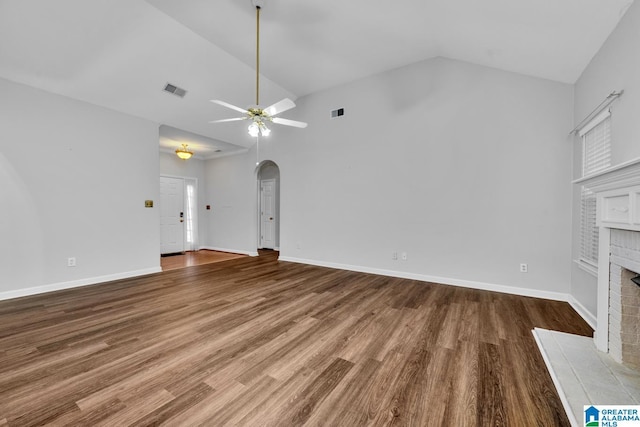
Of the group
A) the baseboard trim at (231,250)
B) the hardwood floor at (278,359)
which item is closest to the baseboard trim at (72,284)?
the hardwood floor at (278,359)

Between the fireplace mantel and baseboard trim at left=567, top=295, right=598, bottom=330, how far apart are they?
1.60 ft

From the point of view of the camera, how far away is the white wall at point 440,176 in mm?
3561

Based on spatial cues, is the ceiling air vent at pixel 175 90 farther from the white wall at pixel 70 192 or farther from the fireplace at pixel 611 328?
the fireplace at pixel 611 328

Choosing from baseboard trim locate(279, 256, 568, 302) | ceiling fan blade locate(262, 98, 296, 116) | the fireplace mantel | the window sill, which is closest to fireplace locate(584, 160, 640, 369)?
the fireplace mantel

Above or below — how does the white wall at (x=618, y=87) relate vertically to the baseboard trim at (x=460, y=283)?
above

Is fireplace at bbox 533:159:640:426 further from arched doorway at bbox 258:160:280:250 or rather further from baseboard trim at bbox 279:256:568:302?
arched doorway at bbox 258:160:280:250

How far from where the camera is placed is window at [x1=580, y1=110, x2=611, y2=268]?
2.61 m

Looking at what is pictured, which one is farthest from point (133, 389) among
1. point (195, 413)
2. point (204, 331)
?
point (204, 331)

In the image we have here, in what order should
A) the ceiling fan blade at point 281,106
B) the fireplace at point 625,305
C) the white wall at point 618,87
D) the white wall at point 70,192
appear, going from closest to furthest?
the fireplace at point 625,305 → the white wall at point 618,87 → the ceiling fan blade at point 281,106 → the white wall at point 70,192

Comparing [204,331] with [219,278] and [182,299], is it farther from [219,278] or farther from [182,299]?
[219,278]

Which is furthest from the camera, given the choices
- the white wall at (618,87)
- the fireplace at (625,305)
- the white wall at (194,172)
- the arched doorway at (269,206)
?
the arched doorway at (269,206)

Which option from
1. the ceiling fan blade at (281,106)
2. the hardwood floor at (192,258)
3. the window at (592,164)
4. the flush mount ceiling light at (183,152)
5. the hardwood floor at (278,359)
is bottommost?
the hardwood floor at (192,258)

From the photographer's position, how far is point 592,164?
2926 mm

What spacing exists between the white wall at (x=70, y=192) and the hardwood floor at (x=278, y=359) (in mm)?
581
